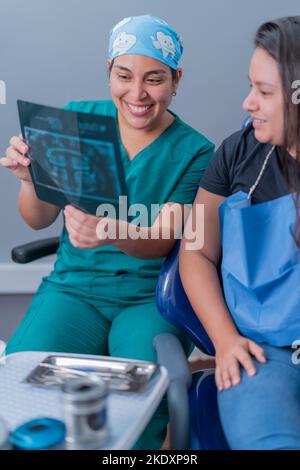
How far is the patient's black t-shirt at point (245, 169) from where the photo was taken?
3.85ft

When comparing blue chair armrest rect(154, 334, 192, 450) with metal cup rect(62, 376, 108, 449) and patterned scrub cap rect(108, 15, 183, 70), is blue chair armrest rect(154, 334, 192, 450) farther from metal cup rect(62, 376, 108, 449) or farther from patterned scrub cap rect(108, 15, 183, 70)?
patterned scrub cap rect(108, 15, 183, 70)

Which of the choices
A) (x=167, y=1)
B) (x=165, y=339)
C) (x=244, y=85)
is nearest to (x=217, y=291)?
(x=165, y=339)

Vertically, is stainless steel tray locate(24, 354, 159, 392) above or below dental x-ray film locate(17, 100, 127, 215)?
below

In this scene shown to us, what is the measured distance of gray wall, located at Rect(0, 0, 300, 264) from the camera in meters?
1.85

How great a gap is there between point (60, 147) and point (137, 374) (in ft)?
1.37

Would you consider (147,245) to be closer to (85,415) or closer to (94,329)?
(94,329)

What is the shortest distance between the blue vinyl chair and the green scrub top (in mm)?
126

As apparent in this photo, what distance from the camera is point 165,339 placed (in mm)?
1154

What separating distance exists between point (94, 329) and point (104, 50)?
0.97 metres

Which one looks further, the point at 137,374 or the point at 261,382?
the point at 261,382

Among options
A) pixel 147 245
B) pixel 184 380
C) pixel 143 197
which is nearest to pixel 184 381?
pixel 184 380

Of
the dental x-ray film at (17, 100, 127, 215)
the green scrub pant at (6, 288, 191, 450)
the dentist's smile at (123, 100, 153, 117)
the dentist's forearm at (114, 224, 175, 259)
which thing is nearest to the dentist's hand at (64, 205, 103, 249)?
the dental x-ray film at (17, 100, 127, 215)

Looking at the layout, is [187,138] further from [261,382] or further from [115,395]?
[115,395]
